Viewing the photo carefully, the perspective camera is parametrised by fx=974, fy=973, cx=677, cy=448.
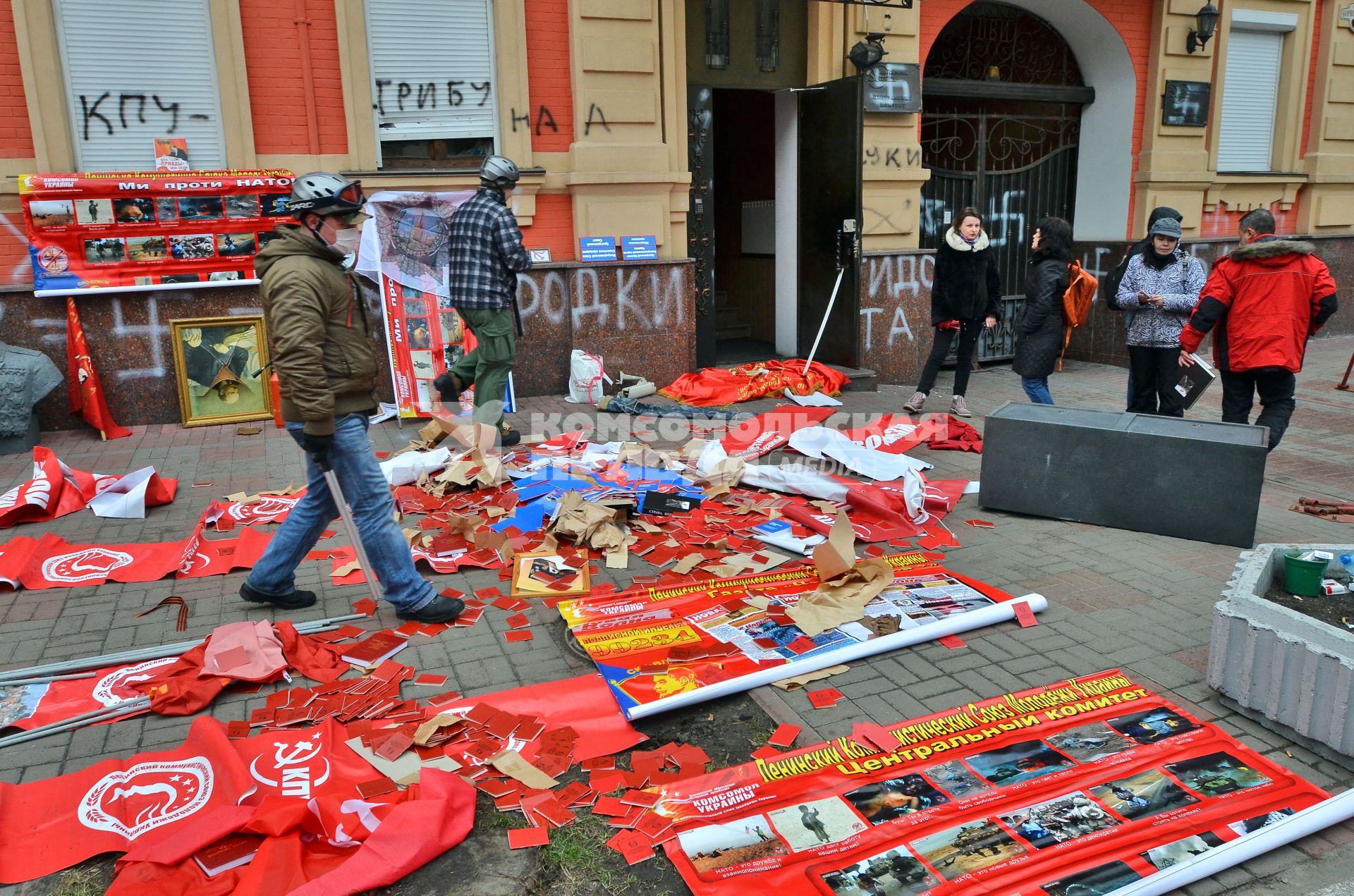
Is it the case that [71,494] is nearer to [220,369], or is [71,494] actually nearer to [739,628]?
[220,369]

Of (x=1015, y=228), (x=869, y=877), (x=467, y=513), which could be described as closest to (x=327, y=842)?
(x=869, y=877)

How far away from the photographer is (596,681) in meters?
3.92

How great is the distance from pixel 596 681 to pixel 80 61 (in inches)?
296

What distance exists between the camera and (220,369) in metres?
8.49

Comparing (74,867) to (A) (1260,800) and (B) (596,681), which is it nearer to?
(B) (596,681)

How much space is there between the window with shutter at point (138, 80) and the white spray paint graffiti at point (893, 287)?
655 cm

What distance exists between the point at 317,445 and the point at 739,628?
2.02m

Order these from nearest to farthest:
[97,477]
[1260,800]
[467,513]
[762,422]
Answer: [1260,800], [467,513], [97,477], [762,422]

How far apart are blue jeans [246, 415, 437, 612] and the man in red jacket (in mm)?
4936

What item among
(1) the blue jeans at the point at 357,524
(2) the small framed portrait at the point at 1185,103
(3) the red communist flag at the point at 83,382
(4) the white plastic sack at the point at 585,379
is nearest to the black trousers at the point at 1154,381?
(4) the white plastic sack at the point at 585,379

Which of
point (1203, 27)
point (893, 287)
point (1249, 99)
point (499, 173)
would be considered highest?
point (1203, 27)

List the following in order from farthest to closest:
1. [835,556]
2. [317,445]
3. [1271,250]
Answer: [1271,250]
[835,556]
[317,445]

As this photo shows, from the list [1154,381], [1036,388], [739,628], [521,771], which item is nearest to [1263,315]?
[1154,381]

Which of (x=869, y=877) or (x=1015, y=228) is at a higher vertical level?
(x=1015, y=228)
